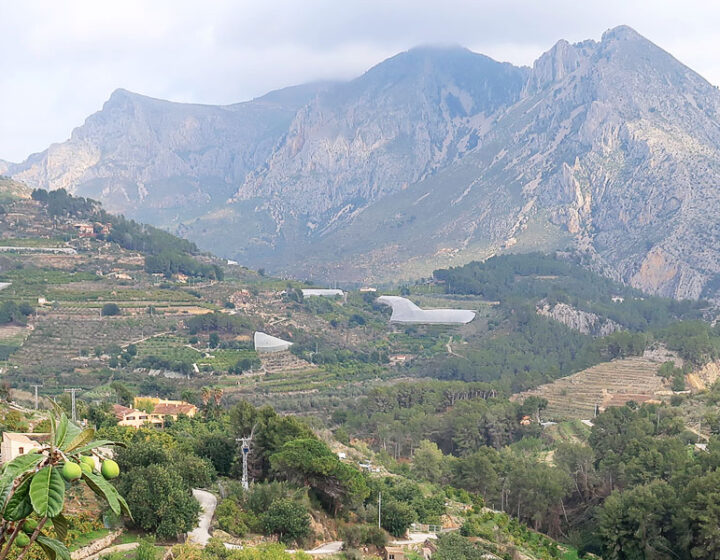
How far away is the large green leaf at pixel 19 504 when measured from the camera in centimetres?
746

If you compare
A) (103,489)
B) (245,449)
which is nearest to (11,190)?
(245,449)

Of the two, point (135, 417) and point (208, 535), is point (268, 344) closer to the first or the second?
point (135, 417)

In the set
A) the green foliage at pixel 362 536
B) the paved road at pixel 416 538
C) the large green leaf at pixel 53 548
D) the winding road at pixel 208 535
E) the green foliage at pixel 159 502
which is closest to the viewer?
the large green leaf at pixel 53 548

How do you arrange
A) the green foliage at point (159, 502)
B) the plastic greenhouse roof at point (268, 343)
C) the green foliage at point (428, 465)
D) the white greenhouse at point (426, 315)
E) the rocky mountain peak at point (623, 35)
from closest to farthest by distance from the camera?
the green foliage at point (159, 502) → the green foliage at point (428, 465) → the plastic greenhouse roof at point (268, 343) → the white greenhouse at point (426, 315) → the rocky mountain peak at point (623, 35)

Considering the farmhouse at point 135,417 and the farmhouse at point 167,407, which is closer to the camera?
the farmhouse at point 135,417

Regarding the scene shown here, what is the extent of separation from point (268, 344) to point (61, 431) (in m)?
72.9

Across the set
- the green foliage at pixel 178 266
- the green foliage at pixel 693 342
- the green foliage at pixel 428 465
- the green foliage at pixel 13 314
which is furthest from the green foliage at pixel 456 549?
the green foliage at pixel 178 266

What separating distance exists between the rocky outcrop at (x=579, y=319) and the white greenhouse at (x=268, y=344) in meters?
31.8

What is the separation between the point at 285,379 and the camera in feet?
240

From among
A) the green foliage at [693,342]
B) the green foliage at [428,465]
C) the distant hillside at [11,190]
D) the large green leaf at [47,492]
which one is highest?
the distant hillside at [11,190]

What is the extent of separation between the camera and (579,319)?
4011 inches

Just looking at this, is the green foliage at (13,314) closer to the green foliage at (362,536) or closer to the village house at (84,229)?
the village house at (84,229)

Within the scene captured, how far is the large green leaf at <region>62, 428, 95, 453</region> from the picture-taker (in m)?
7.68

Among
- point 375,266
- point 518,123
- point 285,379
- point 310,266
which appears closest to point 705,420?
point 285,379
